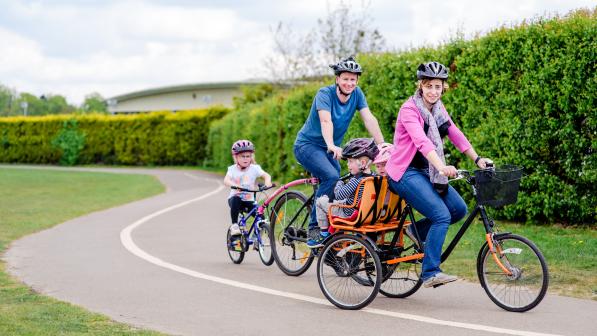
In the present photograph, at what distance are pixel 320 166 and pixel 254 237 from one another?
6.43 feet

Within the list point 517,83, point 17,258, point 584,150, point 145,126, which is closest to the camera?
point 17,258

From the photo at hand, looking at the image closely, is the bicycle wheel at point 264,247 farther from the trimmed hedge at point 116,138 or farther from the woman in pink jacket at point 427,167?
the trimmed hedge at point 116,138

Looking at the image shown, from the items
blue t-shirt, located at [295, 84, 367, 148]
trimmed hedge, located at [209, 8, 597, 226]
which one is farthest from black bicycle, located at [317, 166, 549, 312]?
trimmed hedge, located at [209, 8, 597, 226]

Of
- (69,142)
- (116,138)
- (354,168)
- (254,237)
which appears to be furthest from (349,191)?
(69,142)

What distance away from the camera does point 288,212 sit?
872cm

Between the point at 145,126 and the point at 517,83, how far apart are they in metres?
40.6

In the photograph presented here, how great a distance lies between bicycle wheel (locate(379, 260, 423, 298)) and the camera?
7.32 m

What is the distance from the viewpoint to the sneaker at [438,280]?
21.6 feet

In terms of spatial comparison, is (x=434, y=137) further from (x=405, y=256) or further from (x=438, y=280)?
(x=438, y=280)

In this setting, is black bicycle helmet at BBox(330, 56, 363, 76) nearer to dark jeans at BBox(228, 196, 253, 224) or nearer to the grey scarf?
the grey scarf

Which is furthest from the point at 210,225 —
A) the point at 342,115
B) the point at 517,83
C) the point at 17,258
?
the point at 342,115

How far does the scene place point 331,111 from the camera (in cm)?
799

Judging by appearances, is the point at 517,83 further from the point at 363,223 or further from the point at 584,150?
the point at 363,223

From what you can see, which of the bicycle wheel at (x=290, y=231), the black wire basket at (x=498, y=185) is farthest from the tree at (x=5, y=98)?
the black wire basket at (x=498, y=185)
